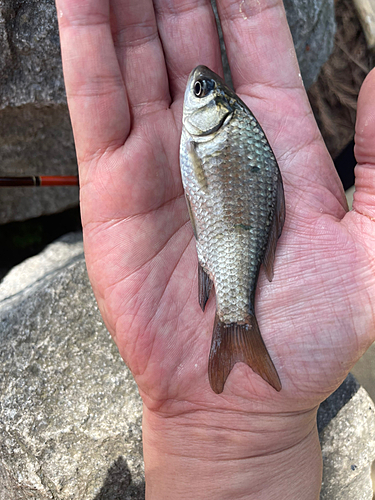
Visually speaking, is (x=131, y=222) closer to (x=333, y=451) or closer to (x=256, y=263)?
(x=256, y=263)

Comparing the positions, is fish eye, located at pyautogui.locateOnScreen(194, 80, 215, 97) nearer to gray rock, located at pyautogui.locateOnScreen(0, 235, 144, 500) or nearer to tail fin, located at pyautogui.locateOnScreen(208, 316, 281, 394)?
tail fin, located at pyautogui.locateOnScreen(208, 316, 281, 394)

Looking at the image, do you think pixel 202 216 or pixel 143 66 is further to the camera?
pixel 143 66

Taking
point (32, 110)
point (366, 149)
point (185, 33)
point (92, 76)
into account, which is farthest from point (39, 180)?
point (366, 149)

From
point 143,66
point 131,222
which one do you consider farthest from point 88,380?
point 143,66

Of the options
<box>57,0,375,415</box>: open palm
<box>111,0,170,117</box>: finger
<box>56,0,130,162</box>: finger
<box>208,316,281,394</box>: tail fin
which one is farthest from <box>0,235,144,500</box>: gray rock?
<box>111,0,170,117</box>: finger

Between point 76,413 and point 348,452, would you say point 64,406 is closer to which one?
point 76,413

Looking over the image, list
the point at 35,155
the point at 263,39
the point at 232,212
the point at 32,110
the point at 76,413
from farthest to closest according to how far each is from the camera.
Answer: the point at 35,155
the point at 32,110
the point at 76,413
the point at 263,39
the point at 232,212

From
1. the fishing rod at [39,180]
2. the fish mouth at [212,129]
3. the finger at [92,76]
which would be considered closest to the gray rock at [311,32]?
the fish mouth at [212,129]
